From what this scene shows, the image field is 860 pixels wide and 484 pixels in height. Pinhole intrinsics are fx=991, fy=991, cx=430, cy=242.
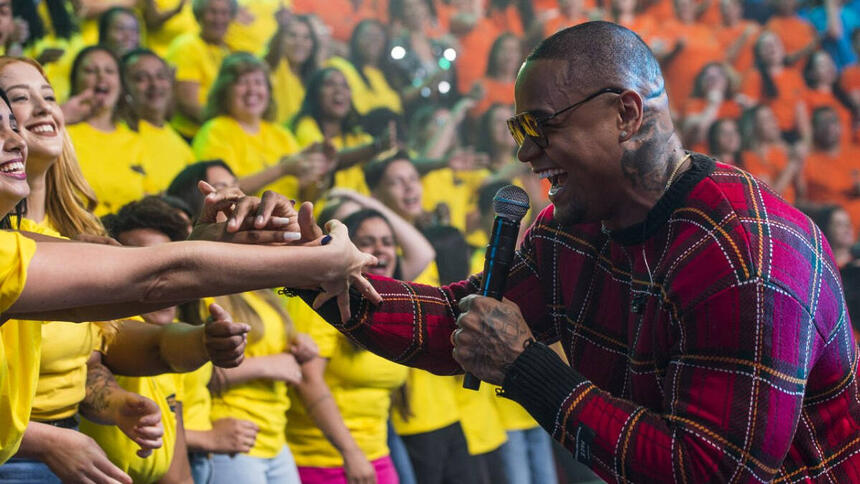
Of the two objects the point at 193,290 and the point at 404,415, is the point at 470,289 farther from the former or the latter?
the point at 404,415

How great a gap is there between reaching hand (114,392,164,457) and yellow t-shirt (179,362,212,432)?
27.8 inches

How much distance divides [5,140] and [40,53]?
2274 millimetres

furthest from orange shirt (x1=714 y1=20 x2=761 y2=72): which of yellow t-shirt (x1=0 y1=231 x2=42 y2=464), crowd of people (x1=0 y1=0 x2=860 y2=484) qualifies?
yellow t-shirt (x1=0 y1=231 x2=42 y2=464)

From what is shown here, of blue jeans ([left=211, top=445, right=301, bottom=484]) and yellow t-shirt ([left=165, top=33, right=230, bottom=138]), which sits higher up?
yellow t-shirt ([left=165, top=33, right=230, bottom=138])

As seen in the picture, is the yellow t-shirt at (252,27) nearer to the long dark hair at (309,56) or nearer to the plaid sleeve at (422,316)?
the long dark hair at (309,56)

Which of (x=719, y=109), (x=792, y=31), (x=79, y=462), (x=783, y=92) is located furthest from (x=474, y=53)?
(x=79, y=462)

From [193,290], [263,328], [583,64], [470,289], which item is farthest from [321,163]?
[193,290]

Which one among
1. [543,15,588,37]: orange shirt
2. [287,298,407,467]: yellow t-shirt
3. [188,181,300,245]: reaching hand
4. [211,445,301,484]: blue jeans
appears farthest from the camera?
[543,15,588,37]: orange shirt

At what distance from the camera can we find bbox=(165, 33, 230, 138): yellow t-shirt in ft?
14.4

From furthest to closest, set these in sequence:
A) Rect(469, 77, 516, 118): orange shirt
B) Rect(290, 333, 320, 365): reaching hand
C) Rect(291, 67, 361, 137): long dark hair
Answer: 1. Rect(469, 77, 516, 118): orange shirt
2. Rect(291, 67, 361, 137): long dark hair
3. Rect(290, 333, 320, 365): reaching hand

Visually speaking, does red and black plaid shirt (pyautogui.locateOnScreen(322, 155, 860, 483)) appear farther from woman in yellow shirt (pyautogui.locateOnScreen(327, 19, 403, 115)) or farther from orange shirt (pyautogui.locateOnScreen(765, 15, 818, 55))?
orange shirt (pyautogui.locateOnScreen(765, 15, 818, 55))

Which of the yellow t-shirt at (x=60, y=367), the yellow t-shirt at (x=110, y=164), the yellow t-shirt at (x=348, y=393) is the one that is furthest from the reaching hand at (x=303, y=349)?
the yellow t-shirt at (x=60, y=367)

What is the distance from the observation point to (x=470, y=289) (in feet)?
7.75

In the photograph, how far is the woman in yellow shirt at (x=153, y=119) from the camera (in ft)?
13.2
